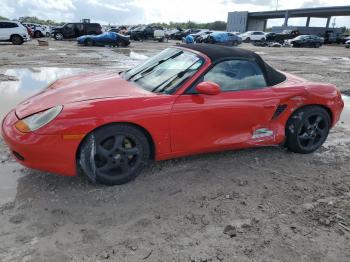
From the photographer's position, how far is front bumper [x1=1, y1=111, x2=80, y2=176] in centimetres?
311

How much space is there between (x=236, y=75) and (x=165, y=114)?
1114 mm

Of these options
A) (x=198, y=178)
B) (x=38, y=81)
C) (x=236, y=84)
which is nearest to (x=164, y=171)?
(x=198, y=178)

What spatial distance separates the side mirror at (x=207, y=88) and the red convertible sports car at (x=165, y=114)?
0.4 inches

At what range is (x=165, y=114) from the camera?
3.49m

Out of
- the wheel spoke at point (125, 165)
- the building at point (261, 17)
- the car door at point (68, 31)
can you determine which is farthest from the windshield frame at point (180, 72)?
the building at point (261, 17)

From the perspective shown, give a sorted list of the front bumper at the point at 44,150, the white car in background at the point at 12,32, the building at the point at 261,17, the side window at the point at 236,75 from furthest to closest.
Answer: the building at the point at 261,17 < the white car in background at the point at 12,32 < the side window at the point at 236,75 < the front bumper at the point at 44,150

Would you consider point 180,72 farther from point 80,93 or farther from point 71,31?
point 71,31

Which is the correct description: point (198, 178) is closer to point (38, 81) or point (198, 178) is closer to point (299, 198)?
point (299, 198)

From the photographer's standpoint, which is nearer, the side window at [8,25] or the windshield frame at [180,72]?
the windshield frame at [180,72]

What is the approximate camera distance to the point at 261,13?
7450 cm

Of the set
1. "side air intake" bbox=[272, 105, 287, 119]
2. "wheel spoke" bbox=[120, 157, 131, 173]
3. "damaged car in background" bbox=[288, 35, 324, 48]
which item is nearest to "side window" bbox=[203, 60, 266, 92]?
"side air intake" bbox=[272, 105, 287, 119]

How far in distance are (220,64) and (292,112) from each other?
47.5 inches

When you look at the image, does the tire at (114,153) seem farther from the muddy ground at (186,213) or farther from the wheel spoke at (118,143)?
the muddy ground at (186,213)

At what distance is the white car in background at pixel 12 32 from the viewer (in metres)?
22.0
